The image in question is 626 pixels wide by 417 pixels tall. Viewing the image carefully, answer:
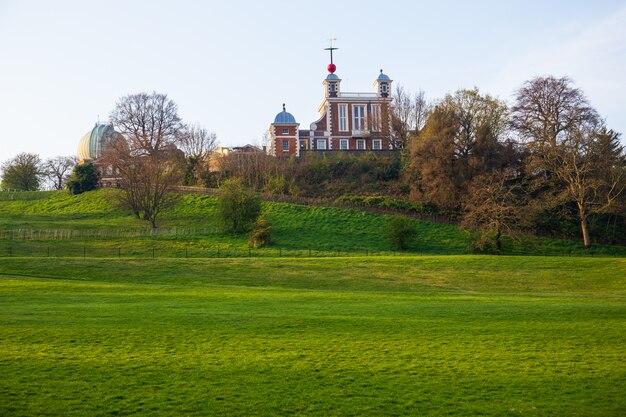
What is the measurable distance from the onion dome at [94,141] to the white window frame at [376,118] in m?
42.8

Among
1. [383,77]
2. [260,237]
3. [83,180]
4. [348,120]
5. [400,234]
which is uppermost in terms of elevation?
[383,77]

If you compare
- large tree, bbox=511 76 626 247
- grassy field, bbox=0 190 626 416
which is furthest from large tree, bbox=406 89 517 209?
grassy field, bbox=0 190 626 416

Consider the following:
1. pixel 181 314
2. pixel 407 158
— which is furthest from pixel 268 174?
pixel 181 314

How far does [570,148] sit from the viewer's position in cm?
5934

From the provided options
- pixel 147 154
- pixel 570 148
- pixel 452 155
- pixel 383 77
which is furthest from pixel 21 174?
pixel 570 148

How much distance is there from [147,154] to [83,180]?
14.4 m

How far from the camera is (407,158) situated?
76.8 metres

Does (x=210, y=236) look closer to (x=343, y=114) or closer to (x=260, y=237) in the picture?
(x=260, y=237)

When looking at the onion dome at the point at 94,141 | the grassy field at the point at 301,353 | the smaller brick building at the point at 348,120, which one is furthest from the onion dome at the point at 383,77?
the grassy field at the point at 301,353

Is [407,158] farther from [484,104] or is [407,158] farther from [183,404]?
[183,404]

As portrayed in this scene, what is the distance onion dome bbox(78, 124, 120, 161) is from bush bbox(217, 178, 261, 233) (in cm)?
4639

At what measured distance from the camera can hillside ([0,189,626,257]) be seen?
165 ft

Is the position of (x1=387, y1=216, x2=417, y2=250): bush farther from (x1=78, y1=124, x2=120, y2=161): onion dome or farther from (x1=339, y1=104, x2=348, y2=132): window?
(x1=78, y1=124, x2=120, y2=161): onion dome

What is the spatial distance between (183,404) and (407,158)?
68558 mm
